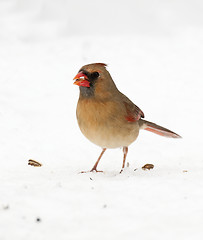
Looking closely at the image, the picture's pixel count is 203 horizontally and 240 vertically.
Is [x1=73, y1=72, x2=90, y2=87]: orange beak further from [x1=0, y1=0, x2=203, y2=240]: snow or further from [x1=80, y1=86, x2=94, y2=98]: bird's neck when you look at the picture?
[x1=0, y1=0, x2=203, y2=240]: snow

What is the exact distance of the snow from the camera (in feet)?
10.3

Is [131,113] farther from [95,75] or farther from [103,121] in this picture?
[95,75]

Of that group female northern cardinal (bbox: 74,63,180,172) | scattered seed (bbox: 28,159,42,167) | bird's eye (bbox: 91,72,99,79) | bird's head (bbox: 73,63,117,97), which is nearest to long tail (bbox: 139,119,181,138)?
female northern cardinal (bbox: 74,63,180,172)

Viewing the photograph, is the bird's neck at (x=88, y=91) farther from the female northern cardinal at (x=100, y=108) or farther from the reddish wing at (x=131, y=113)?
the reddish wing at (x=131, y=113)

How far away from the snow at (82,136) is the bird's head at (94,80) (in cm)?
85

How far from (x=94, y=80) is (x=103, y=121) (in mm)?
419

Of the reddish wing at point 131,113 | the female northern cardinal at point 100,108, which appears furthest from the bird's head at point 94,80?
the reddish wing at point 131,113

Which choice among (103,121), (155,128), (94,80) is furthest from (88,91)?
(155,128)

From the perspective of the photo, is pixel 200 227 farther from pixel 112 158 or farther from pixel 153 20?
pixel 153 20

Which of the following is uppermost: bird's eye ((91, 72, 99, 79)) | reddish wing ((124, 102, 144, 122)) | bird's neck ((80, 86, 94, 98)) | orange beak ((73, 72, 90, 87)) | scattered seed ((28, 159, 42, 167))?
bird's eye ((91, 72, 99, 79))

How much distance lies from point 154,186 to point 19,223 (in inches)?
54.2

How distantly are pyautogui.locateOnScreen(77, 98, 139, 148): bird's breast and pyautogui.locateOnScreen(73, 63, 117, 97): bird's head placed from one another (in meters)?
0.09

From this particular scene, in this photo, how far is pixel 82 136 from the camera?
678cm

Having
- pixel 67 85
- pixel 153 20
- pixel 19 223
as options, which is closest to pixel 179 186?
pixel 19 223
